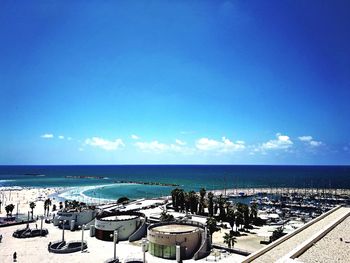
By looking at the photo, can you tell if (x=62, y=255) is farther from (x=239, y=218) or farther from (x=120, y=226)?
(x=239, y=218)

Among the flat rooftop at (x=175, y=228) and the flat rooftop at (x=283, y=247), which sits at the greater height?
the flat rooftop at (x=283, y=247)

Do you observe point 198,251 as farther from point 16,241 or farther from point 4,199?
point 4,199

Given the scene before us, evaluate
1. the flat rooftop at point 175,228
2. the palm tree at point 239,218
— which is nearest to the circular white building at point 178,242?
the flat rooftop at point 175,228

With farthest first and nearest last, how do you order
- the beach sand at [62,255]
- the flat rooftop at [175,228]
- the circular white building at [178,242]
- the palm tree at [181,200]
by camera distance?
1. the palm tree at [181,200]
2. the flat rooftop at [175,228]
3. the circular white building at [178,242]
4. the beach sand at [62,255]

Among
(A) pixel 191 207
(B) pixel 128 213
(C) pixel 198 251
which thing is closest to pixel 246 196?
(A) pixel 191 207

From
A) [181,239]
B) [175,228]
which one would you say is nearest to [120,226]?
[175,228]

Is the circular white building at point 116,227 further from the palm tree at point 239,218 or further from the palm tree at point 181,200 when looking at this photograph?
the palm tree at point 181,200

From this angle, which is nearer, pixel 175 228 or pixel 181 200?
pixel 175 228

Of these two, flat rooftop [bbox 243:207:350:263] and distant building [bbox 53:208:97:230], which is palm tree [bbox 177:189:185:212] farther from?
flat rooftop [bbox 243:207:350:263]
